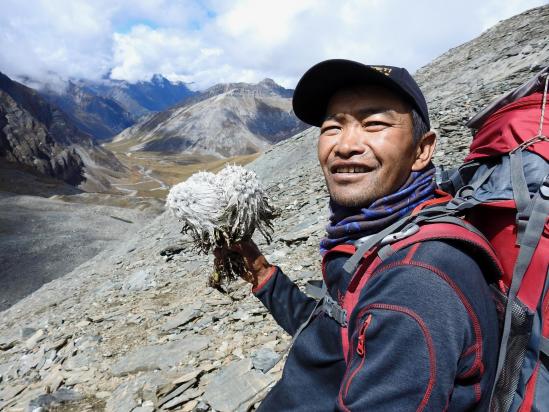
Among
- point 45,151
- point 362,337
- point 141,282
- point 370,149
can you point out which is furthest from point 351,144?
point 45,151

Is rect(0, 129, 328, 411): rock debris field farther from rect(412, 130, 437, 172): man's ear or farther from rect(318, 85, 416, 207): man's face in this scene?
rect(412, 130, 437, 172): man's ear

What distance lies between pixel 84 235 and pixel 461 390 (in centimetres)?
3948

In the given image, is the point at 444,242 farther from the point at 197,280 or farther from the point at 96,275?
the point at 96,275

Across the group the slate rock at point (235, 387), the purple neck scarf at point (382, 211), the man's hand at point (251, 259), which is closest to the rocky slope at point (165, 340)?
the slate rock at point (235, 387)

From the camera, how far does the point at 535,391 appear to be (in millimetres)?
1754

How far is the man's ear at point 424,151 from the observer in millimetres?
2152

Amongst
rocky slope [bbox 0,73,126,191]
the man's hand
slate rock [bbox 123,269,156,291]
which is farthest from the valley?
the man's hand

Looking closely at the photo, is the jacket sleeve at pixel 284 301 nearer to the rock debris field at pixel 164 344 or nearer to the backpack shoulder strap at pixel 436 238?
the rock debris field at pixel 164 344

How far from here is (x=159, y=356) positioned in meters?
6.06

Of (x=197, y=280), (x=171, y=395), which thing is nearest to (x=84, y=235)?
(x=197, y=280)

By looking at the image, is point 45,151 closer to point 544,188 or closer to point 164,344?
point 164,344

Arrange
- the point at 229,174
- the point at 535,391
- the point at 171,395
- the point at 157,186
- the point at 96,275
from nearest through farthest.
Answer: the point at 535,391, the point at 229,174, the point at 171,395, the point at 96,275, the point at 157,186

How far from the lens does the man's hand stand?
9.71ft

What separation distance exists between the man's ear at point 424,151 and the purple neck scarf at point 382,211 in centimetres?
4
